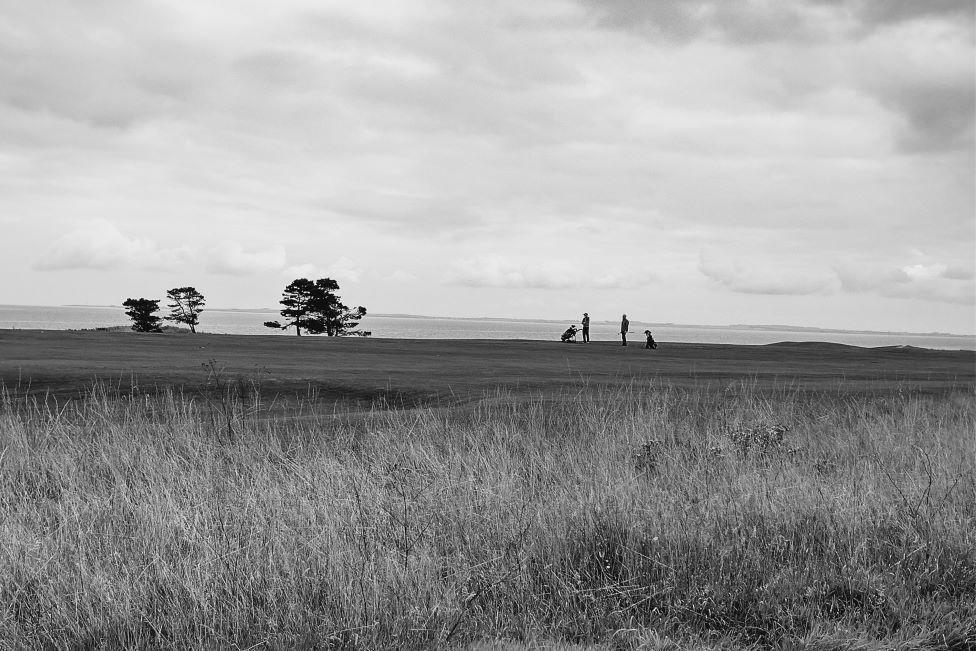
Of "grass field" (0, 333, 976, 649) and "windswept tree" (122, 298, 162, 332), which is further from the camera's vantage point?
"windswept tree" (122, 298, 162, 332)

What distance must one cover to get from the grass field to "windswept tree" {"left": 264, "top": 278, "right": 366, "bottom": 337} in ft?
215

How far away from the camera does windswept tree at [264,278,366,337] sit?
256 ft

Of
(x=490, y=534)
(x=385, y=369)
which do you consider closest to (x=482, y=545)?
(x=490, y=534)

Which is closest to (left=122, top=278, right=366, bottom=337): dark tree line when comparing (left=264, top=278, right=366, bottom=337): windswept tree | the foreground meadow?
(left=264, top=278, right=366, bottom=337): windswept tree

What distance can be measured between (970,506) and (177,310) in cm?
7879

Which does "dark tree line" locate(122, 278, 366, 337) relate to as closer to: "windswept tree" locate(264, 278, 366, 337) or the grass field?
"windswept tree" locate(264, 278, 366, 337)

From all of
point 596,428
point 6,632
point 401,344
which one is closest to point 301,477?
point 6,632

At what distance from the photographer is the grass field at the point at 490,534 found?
512cm

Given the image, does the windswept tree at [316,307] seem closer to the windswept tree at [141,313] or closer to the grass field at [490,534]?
the windswept tree at [141,313]

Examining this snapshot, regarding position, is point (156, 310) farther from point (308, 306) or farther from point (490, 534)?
point (490, 534)

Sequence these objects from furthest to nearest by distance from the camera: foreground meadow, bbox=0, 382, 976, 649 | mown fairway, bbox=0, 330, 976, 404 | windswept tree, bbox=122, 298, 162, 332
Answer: windswept tree, bbox=122, 298, 162, 332 < mown fairway, bbox=0, 330, 976, 404 < foreground meadow, bbox=0, 382, 976, 649

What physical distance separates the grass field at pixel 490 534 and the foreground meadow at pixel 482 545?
0.09 ft

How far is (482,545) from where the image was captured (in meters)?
6.41

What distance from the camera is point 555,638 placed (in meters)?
5.12
